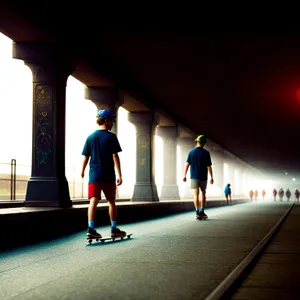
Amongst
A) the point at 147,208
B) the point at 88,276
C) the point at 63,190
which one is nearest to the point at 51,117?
the point at 63,190

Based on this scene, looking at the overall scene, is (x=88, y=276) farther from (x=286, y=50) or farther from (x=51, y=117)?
(x=286, y=50)

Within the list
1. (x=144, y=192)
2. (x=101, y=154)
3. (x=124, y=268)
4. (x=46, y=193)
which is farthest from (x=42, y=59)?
(x=144, y=192)

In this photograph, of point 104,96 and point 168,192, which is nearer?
point 104,96

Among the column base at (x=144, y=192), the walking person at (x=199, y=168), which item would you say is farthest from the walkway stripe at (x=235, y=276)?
the column base at (x=144, y=192)

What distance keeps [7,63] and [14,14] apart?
43.4ft

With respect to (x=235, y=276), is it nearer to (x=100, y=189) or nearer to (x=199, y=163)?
(x=100, y=189)

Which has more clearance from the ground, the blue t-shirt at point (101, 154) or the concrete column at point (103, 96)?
the concrete column at point (103, 96)

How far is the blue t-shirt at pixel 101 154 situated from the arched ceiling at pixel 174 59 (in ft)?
11.7

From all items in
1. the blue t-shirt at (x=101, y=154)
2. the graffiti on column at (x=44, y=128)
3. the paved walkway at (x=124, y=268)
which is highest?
the graffiti on column at (x=44, y=128)

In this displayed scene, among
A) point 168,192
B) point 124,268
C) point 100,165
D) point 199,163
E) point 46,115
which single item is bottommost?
point 124,268

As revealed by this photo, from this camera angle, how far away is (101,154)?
754 cm

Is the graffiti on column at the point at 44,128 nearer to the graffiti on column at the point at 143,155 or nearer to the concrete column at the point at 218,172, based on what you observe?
the graffiti on column at the point at 143,155

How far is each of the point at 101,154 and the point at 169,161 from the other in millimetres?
19497

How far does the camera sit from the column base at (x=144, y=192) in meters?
20.8
